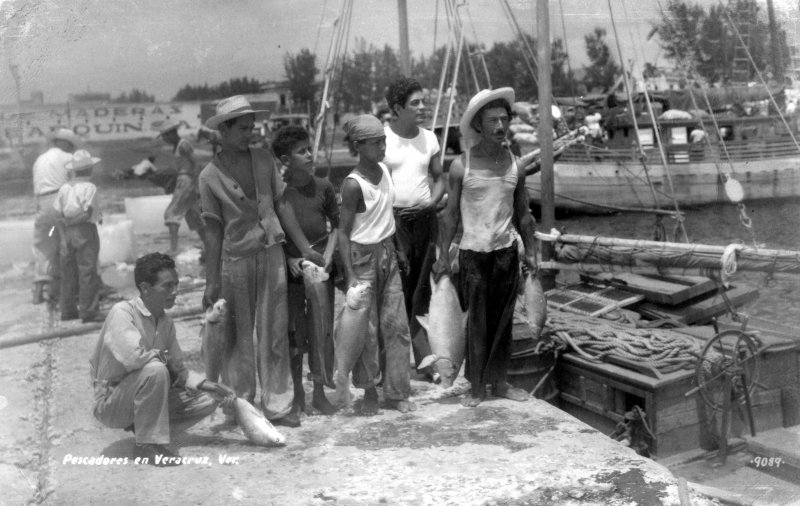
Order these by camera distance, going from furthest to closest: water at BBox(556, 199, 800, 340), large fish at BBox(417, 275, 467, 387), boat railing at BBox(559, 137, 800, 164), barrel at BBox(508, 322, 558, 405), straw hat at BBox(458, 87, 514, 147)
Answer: boat railing at BBox(559, 137, 800, 164) → water at BBox(556, 199, 800, 340) → barrel at BBox(508, 322, 558, 405) → large fish at BBox(417, 275, 467, 387) → straw hat at BBox(458, 87, 514, 147)

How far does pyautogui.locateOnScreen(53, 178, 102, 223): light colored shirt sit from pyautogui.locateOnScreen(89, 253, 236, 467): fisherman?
364 centimetres

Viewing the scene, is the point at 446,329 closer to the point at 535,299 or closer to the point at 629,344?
the point at 535,299

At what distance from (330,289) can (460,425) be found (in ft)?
3.65

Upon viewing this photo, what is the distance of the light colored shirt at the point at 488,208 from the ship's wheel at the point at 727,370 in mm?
1816

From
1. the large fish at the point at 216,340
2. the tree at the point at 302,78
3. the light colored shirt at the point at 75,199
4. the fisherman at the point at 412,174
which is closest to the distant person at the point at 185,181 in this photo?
the light colored shirt at the point at 75,199

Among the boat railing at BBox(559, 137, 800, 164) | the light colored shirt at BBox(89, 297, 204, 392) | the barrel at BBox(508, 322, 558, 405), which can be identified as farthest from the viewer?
the boat railing at BBox(559, 137, 800, 164)

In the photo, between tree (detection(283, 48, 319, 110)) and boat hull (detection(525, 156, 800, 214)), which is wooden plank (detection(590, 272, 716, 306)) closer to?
tree (detection(283, 48, 319, 110))

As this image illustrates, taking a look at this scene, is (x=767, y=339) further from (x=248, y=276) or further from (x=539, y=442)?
(x=248, y=276)

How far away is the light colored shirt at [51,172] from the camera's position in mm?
7582

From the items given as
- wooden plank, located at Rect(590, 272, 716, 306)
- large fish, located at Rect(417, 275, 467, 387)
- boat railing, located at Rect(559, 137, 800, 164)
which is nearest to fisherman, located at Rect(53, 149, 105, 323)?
large fish, located at Rect(417, 275, 467, 387)

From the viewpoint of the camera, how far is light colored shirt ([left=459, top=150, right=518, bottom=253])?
15.2ft

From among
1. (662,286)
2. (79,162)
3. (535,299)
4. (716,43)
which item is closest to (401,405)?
(535,299)

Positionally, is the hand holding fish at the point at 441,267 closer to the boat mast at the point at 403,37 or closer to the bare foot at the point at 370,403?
the bare foot at the point at 370,403

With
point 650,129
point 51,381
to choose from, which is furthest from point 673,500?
point 650,129
